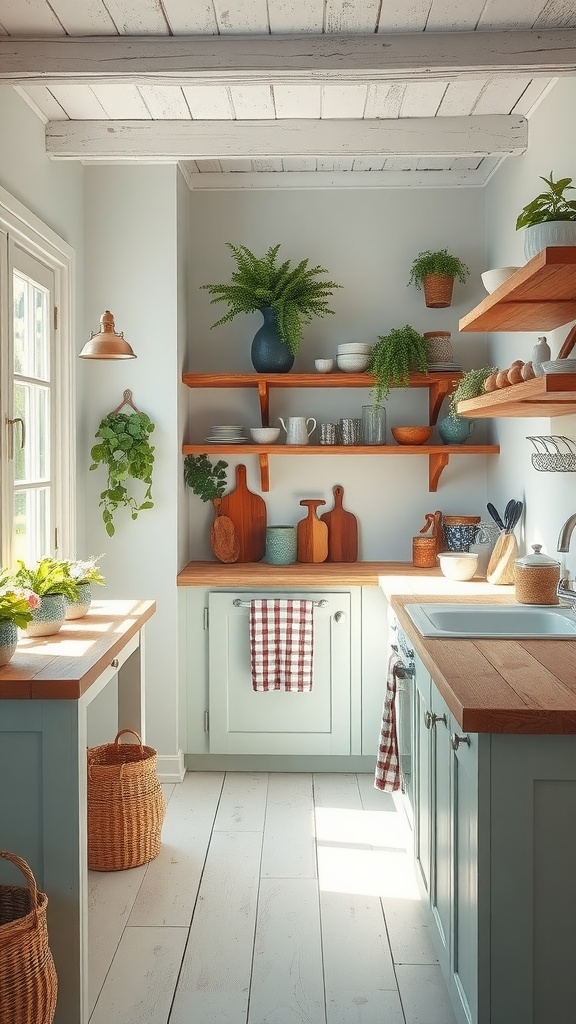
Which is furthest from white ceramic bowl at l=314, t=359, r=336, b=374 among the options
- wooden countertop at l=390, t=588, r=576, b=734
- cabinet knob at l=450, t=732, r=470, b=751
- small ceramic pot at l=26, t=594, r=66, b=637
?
cabinet knob at l=450, t=732, r=470, b=751

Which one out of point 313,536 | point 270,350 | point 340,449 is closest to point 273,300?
point 270,350

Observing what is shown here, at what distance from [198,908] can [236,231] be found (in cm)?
293

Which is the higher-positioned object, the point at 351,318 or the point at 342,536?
the point at 351,318

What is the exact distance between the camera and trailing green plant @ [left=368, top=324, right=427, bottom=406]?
3.88 m

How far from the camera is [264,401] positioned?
409cm

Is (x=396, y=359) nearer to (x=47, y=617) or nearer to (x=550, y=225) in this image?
(x=550, y=225)

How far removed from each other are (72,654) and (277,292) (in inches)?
82.9

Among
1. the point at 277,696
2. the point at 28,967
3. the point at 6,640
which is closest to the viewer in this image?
the point at 28,967

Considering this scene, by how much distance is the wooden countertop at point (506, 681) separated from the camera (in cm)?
174

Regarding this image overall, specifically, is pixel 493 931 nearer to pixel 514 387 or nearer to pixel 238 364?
pixel 514 387

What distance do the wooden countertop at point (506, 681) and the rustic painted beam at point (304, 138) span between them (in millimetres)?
1848

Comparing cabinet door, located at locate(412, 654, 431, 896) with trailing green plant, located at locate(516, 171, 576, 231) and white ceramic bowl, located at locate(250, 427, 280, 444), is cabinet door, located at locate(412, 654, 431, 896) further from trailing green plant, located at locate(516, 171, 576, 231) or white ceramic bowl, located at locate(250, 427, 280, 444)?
white ceramic bowl, located at locate(250, 427, 280, 444)

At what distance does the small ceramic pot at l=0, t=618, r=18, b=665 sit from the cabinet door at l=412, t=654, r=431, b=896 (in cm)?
109

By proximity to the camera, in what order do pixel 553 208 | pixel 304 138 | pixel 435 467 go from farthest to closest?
1. pixel 435 467
2. pixel 304 138
3. pixel 553 208
